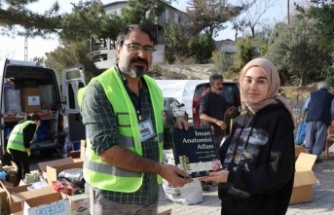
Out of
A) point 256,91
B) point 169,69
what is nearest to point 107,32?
point 169,69

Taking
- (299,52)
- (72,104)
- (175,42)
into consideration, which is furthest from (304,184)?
(175,42)

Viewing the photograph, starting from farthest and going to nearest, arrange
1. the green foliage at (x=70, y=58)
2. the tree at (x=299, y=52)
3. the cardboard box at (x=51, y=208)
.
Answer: the green foliage at (x=70, y=58) → the tree at (x=299, y=52) → the cardboard box at (x=51, y=208)

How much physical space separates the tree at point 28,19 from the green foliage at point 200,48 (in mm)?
18831

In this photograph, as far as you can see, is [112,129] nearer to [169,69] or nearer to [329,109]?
[329,109]

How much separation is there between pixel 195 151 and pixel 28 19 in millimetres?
12257

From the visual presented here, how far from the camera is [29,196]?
395cm

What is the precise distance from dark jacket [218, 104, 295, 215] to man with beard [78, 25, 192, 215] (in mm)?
324

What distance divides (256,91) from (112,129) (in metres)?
0.80

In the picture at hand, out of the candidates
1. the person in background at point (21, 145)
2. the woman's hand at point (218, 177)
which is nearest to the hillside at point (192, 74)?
the person in background at point (21, 145)

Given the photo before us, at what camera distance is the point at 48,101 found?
8977 millimetres

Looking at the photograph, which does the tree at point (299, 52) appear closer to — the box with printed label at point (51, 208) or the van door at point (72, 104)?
the van door at point (72, 104)

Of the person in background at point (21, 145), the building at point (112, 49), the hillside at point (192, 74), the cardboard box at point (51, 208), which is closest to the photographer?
the cardboard box at point (51, 208)

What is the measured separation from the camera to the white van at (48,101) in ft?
27.5

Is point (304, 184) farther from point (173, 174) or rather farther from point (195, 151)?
point (173, 174)
